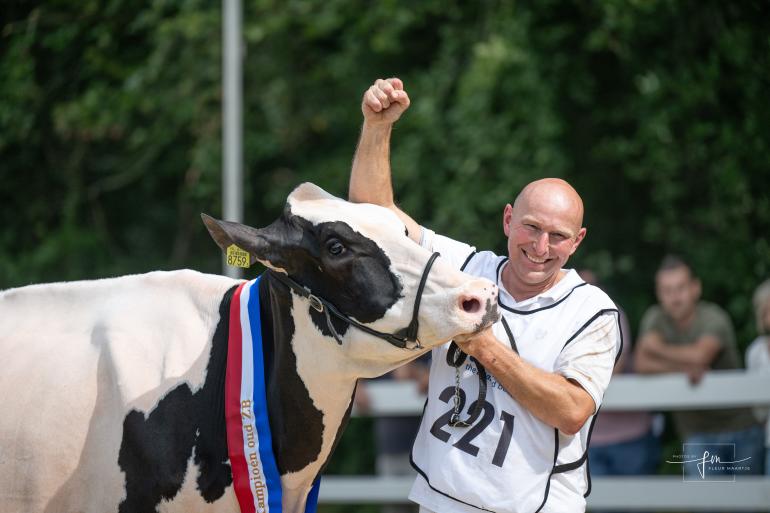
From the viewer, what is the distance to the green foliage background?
8.67 metres

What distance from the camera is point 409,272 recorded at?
10.3 feet

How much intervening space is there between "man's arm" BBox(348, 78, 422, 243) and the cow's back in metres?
0.60

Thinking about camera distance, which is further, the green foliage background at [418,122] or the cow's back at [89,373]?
the green foliage background at [418,122]

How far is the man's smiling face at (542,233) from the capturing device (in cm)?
338

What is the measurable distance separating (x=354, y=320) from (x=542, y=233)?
28.0 inches

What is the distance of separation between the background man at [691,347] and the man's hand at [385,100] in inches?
158

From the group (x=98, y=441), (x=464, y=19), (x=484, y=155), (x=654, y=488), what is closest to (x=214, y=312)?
(x=98, y=441)

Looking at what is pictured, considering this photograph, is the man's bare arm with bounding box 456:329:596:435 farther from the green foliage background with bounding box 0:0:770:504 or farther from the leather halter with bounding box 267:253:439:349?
the green foliage background with bounding box 0:0:770:504

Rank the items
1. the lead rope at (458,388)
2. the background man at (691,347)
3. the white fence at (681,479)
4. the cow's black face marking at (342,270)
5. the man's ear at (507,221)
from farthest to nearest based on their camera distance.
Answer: the background man at (691,347)
the white fence at (681,479)
the man's ear at (507,221)
the lead rope at (458,388)
the cow's black face marking at (342,270)

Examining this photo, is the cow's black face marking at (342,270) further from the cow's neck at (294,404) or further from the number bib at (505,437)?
the number bib at (505,437)

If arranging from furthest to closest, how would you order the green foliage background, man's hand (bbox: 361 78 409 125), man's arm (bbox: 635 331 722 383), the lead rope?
the green foliage background, man's arm (bbox: 635 331 722 383), man's hand (bbox: 361 78 409 125), the lead rope

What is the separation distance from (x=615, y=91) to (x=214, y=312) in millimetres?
6825

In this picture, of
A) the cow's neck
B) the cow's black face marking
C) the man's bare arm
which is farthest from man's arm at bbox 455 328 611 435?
the cow's neck

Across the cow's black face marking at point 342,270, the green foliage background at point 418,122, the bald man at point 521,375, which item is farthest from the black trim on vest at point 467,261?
the green foliage background at point 418,122
